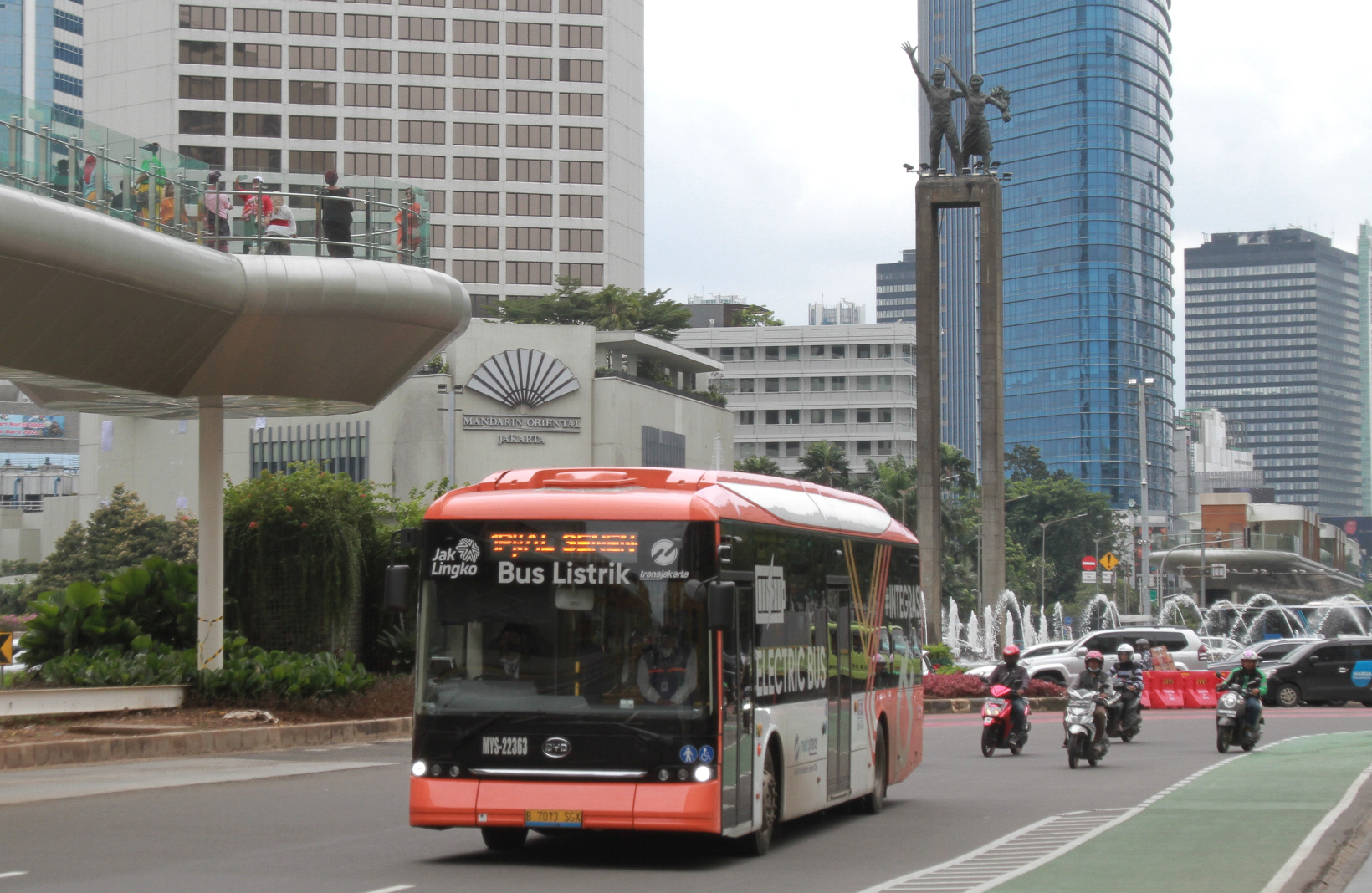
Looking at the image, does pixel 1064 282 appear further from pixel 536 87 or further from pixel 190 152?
pixel 190 152

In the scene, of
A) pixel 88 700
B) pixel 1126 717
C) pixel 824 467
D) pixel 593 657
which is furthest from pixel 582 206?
pixel 593 657

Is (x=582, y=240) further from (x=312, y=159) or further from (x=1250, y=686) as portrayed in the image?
(x=1250, y=686)

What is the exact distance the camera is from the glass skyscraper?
7387 inches

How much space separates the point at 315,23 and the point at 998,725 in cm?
8460

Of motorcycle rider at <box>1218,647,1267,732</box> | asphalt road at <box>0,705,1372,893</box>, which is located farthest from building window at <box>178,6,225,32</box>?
motorcycle rider at <box>1218,647,1267,732</box>

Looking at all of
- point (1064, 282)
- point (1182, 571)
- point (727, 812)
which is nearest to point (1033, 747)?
point (727, 812)

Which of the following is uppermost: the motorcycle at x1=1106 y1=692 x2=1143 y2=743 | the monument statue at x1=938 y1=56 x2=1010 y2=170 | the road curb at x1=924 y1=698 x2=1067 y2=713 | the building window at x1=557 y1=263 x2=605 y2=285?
the building window at x1=557 y1=263 x2=605 y2=285

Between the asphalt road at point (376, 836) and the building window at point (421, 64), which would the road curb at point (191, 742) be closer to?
the asphalt road at point (376, 836)

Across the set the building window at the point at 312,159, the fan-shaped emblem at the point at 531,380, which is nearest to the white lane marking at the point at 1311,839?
the fan-shaped emblem at the point at 531,380

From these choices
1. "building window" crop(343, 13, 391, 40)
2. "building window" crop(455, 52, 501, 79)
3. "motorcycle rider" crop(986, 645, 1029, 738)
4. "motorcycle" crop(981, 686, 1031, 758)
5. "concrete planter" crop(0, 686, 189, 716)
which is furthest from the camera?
"building window" crop(455, 52, 501, 79)

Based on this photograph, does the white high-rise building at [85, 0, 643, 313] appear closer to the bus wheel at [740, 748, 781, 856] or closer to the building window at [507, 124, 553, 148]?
the building window at [507, 124, 553, 148]

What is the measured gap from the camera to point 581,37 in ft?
329

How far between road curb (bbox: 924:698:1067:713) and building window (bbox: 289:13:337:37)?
245 feet

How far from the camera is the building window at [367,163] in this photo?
320 ft
